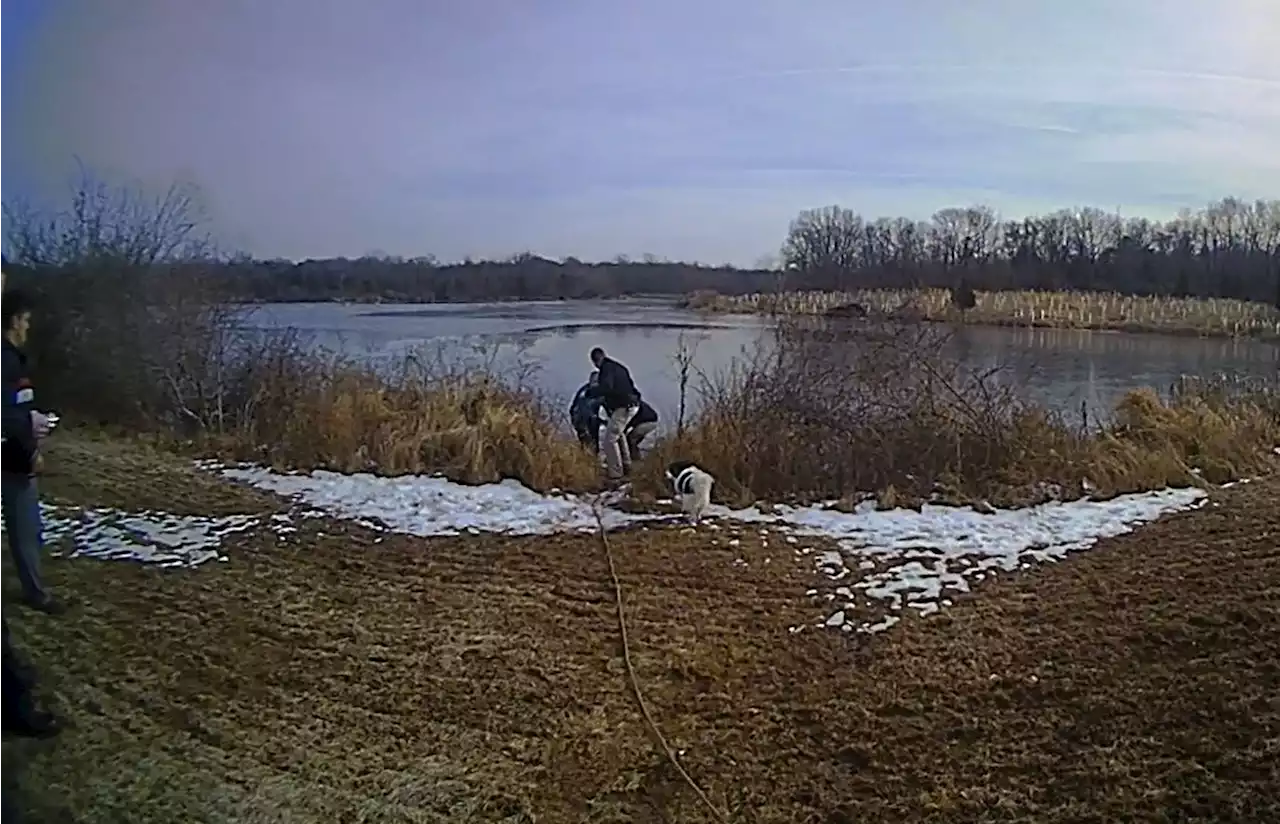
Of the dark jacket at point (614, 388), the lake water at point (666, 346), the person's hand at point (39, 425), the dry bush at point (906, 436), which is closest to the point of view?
the person's hand at point (39, 425)

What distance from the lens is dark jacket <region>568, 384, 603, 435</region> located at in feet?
18.9

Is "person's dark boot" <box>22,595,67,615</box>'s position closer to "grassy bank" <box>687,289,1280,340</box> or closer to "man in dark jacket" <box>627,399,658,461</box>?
"man in dark jacket" <box>627,399,658,461</box>

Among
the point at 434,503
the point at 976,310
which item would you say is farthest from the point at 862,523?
the point at 976,310

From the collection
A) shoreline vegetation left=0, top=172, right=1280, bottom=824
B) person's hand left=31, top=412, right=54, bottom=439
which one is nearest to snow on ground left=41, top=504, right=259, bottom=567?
shoreline vegetation left=0, top=172, right=1280, bottom=824

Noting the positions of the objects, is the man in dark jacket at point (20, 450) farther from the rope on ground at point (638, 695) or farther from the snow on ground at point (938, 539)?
the snow on ground at point (938, 539)

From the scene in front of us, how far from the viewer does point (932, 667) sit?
2.69 m

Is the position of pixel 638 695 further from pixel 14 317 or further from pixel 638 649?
pixel 14 317

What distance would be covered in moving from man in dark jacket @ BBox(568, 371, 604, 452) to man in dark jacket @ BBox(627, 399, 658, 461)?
17 cm

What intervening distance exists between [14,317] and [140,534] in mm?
1330

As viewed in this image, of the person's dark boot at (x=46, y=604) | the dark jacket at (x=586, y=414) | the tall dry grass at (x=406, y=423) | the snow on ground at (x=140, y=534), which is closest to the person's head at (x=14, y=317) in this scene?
the person's dark boot at (x=46, y=604)

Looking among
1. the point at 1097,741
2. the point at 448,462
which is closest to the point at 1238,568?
the point at 1097,741

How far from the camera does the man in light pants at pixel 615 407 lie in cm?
554

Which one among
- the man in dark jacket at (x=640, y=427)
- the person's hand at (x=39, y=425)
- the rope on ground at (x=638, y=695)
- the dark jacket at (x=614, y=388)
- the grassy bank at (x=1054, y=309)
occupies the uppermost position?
the grassy bank at (x=1054, y=309)

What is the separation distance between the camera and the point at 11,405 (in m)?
2.54
